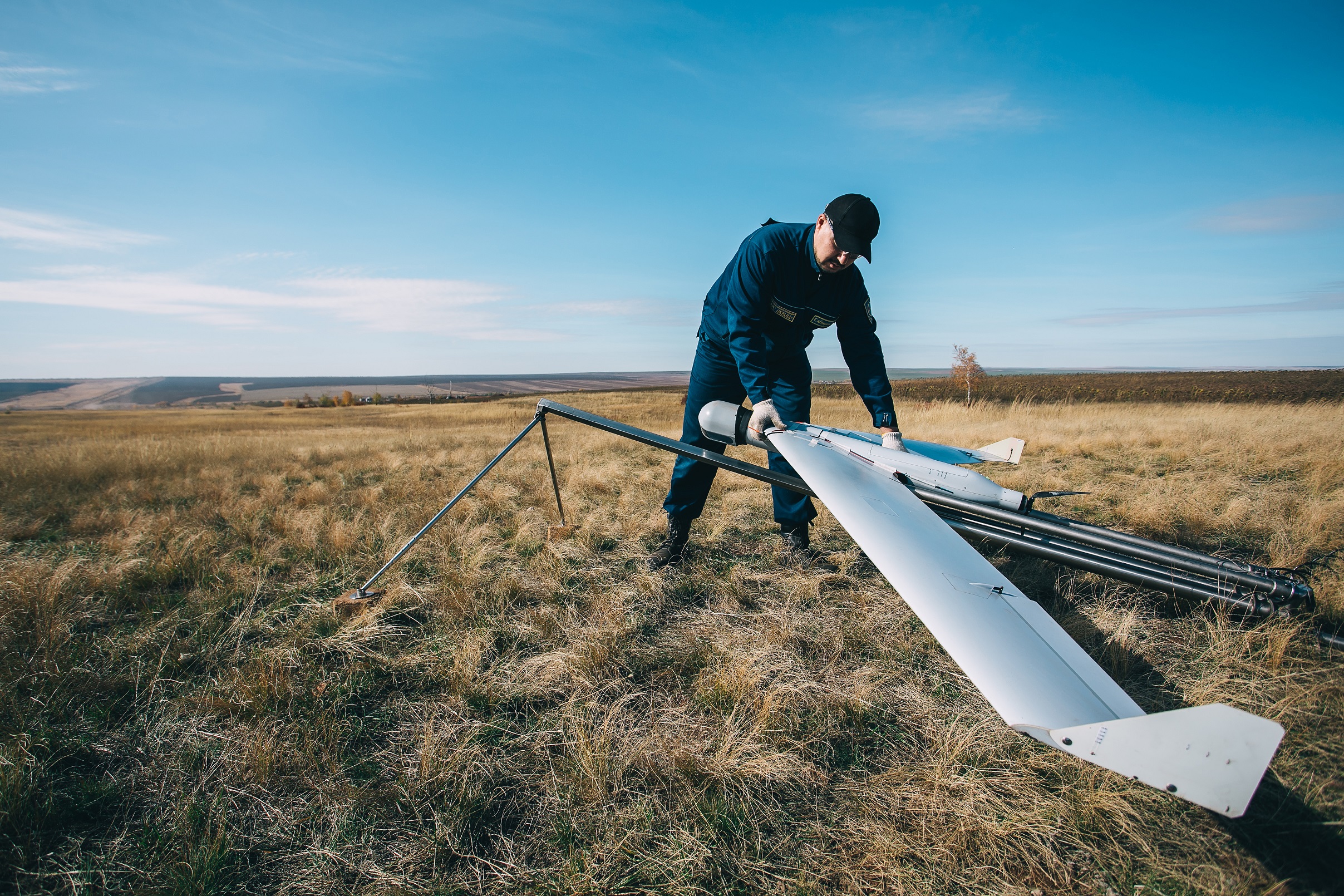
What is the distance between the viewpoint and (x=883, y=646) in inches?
117

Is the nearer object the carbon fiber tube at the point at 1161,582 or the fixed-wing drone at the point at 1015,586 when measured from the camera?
the fixed-wing drone at the point at 1015,586

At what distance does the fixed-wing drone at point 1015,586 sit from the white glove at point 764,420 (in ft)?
0.19

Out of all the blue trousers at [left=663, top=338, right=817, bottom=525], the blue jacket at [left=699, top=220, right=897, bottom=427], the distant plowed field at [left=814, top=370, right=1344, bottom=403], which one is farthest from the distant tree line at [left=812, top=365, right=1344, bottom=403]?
the blue trousers at [left=663, top=338, right=817, bottom=525]

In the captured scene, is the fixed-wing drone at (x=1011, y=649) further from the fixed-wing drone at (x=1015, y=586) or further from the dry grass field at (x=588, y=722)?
the dry grass field at (x=588, y=722)

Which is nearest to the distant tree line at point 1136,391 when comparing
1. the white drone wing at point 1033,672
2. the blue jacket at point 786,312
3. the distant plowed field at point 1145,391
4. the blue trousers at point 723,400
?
the distant plowed field at point 1145,391

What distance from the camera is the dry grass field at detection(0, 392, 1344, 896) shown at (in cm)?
170

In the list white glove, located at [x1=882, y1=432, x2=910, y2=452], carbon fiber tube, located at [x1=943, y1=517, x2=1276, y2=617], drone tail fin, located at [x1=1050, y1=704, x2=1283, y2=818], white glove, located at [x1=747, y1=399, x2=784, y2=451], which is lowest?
carbon fiber tube, located at [x1=943, y1=517, x2=1276, y2=617]

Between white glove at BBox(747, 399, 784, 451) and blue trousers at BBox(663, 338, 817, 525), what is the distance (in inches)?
31.4

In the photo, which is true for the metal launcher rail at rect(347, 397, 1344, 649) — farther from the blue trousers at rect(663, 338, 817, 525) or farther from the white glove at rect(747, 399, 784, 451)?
the blue trousers at rect(663, 338, 817, 525)

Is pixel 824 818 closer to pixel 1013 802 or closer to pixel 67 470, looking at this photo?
pixel 1013 802

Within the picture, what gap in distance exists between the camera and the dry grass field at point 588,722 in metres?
1.70

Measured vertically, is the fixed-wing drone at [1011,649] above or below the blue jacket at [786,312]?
below

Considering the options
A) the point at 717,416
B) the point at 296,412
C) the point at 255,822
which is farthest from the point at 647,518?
the point at 296,412

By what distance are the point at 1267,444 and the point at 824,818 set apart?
1041 cm
